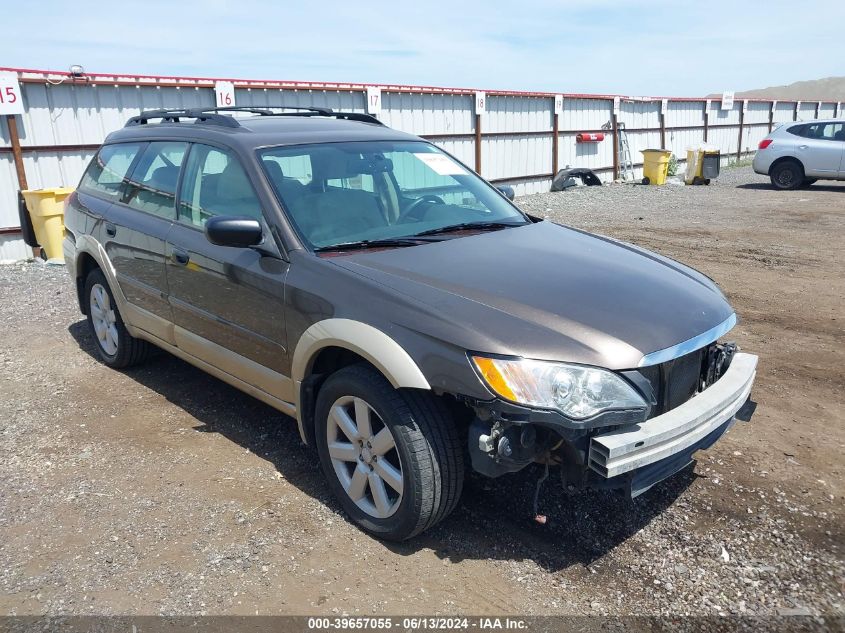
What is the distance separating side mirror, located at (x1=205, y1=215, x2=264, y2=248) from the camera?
3268mm

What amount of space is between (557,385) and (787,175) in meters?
18.0

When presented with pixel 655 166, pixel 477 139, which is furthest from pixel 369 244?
pixel 655 166

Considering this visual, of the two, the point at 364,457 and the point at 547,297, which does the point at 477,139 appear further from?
the point at 364,457

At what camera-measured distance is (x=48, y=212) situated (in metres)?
9.09

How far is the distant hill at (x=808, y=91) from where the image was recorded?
104m

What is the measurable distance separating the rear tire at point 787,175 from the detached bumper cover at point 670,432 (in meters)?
16.9

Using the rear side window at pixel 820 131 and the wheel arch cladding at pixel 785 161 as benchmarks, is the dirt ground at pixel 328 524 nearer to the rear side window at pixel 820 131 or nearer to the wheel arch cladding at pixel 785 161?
the rear side window at pixel 820 131

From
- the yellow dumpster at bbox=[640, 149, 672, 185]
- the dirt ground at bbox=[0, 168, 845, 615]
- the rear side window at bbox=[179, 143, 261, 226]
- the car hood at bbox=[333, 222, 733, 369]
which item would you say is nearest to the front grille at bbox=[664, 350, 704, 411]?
the car hood at bbox=[333, 222, 733, 369]

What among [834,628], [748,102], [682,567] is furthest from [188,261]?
[748,102]

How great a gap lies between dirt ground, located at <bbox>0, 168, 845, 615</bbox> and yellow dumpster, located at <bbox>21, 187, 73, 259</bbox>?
459 cm

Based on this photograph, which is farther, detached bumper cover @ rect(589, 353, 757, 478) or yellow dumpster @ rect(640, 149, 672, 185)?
yellow dumpster @ rect(640, 149, 672, 185)

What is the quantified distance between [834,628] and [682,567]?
0.57 meters

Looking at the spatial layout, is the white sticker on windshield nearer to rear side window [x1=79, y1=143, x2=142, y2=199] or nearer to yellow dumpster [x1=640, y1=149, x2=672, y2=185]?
rear side window [x1=79, y1=143, x2=142, y2=199]

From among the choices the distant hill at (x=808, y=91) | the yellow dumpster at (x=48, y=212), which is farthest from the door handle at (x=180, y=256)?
the distant hill at (x=808, y=91)
